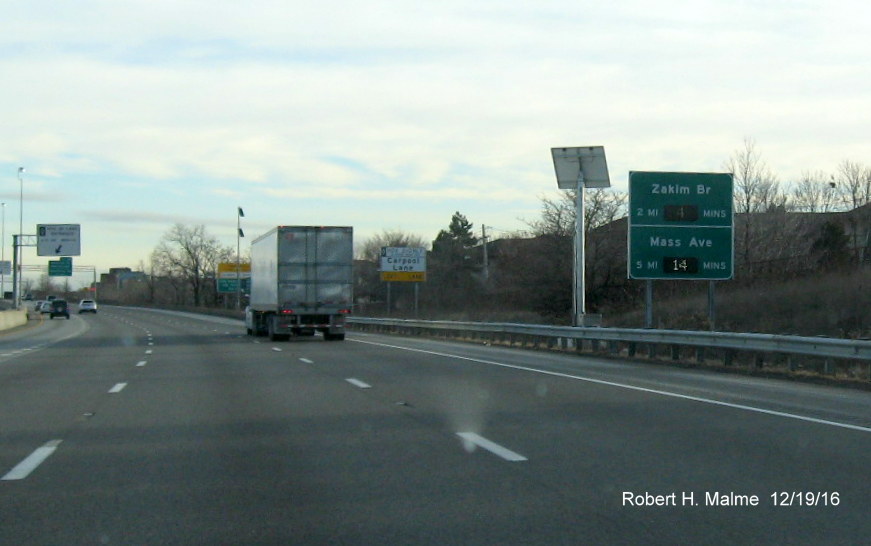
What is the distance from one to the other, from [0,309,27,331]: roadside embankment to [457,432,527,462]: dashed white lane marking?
52.9 metres

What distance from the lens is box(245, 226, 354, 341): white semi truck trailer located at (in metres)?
36.8

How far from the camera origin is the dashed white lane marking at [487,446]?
951 centimetres

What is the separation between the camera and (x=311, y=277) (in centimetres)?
3703

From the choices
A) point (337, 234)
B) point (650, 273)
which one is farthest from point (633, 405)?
point (337, 234)

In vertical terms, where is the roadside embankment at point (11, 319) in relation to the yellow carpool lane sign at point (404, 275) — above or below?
below

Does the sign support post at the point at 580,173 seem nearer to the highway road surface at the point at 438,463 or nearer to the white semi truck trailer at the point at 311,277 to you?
the white semi truck trailer at the point at 311,277

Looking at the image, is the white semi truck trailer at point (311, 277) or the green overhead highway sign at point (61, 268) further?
the green overhead highway sign at point (61, 268)

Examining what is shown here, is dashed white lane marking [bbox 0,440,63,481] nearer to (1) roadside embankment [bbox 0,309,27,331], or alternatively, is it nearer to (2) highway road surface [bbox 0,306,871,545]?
(2) highway road surface [bbox 0,306,871,545]

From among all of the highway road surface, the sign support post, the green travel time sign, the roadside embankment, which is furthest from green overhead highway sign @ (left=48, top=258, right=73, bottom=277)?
the highway road surface

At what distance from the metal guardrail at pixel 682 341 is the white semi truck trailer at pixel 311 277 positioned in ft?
16.4

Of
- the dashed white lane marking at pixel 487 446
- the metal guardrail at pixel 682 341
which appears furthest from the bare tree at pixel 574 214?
the dashed white lane marking at pixel 487 446

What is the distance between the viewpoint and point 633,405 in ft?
45.4

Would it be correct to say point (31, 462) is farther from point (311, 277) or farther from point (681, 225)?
point (311, 277)

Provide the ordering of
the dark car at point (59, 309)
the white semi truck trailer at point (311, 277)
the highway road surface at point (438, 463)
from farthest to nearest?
the dark car at point (59, 309)
the white semi truck trailer at point (311, 277)
the highway road surface at point (438, 463)
